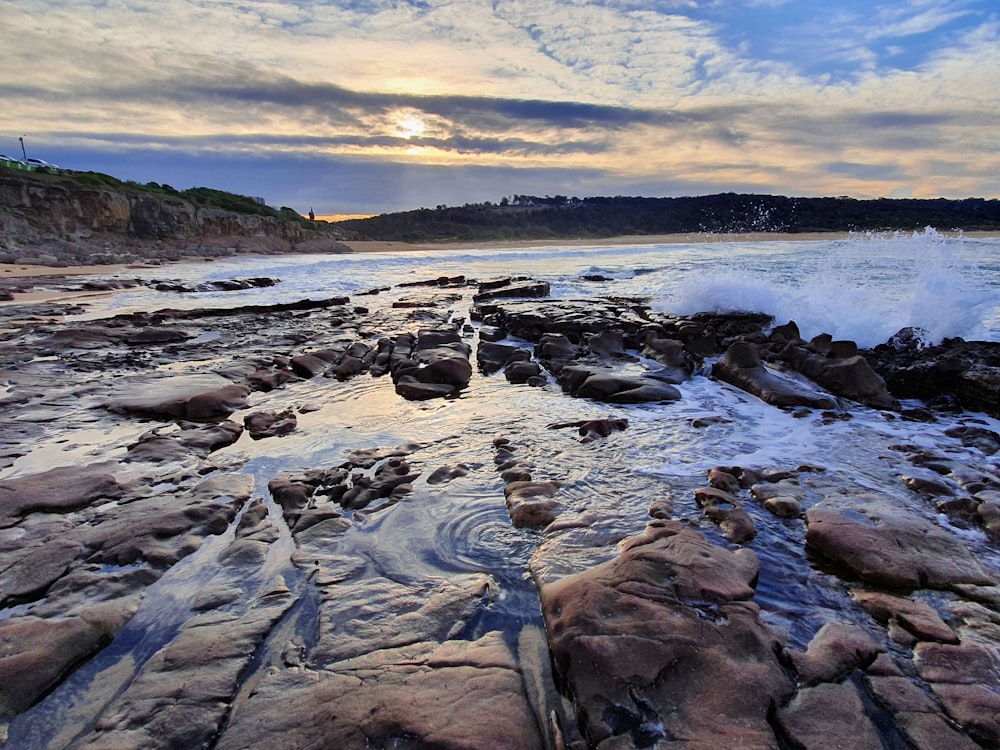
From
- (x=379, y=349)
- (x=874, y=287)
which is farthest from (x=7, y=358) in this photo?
(x=874, y=287)

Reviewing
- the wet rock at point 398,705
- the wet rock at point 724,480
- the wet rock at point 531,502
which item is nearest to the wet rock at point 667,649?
the wet rock at point 398,705

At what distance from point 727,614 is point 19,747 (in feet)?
8.74

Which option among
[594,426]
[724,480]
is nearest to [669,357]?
[594,426]

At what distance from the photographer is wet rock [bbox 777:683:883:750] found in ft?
5.72

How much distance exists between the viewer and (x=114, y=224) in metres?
34.2

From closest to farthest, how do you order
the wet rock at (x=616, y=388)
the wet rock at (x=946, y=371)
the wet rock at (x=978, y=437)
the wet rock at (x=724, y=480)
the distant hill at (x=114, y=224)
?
the wet rock at (x=724, y=480)
the wet rock at (x=978, y=437)
the wet rock at (x=946, y=371)
the wet rock at (x=616, y=388)
the distant hill at (x=114, y=224)

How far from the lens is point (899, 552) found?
2732mm

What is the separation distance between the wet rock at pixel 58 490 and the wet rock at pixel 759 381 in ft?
19.1

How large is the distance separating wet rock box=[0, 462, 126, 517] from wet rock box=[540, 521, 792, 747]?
3020 millimetres

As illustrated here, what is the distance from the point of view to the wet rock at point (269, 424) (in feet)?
15.3

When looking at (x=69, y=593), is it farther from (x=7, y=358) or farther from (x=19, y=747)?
(x=7, y=358)

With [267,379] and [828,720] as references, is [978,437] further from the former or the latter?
[267,379]

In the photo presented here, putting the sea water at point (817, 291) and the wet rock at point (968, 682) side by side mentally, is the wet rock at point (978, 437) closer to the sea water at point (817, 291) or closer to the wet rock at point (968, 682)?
the wet rock at point (968, 682)

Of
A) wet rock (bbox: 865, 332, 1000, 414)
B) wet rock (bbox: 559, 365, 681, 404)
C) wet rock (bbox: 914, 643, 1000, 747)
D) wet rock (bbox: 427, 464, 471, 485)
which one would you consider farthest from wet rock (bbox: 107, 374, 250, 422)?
wet rock (bbox: 865, 332, 1000, 414)
